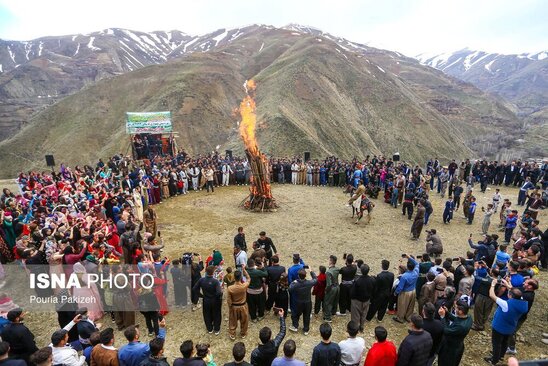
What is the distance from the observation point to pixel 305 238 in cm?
1422

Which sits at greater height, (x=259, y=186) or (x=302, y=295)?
(x=259, y=186)

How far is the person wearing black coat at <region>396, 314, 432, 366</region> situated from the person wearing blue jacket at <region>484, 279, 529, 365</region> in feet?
7.61

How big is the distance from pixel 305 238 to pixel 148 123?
19400 mm

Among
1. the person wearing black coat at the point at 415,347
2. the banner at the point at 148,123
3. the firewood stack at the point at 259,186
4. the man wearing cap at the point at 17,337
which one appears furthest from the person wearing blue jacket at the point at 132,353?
the banner at the point at 148,123

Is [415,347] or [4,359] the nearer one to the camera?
[4,359]

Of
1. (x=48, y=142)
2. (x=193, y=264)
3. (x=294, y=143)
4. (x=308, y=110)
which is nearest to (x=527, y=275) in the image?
(x=193, y=264)

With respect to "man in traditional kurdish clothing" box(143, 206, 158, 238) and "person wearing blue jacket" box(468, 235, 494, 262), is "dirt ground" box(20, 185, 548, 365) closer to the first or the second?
"man in traditional kurdish clothing" box(143, 206, 158, 238)

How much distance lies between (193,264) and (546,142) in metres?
81.3

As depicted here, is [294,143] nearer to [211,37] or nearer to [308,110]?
[308,110]

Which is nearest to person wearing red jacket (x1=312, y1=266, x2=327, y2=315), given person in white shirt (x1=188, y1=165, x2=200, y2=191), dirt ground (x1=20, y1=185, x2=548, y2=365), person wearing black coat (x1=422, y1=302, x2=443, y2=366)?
dirt ground (x1=20, y1=185, x2=548, y2=365)

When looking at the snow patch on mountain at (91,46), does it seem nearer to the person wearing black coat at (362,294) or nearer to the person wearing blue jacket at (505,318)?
the person wearing black coat at (362,294)

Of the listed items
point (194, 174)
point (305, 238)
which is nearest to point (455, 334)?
point (305, 238)

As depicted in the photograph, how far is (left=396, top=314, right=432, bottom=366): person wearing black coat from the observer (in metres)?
5.32

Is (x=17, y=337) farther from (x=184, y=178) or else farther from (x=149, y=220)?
(x=184, y=178)
